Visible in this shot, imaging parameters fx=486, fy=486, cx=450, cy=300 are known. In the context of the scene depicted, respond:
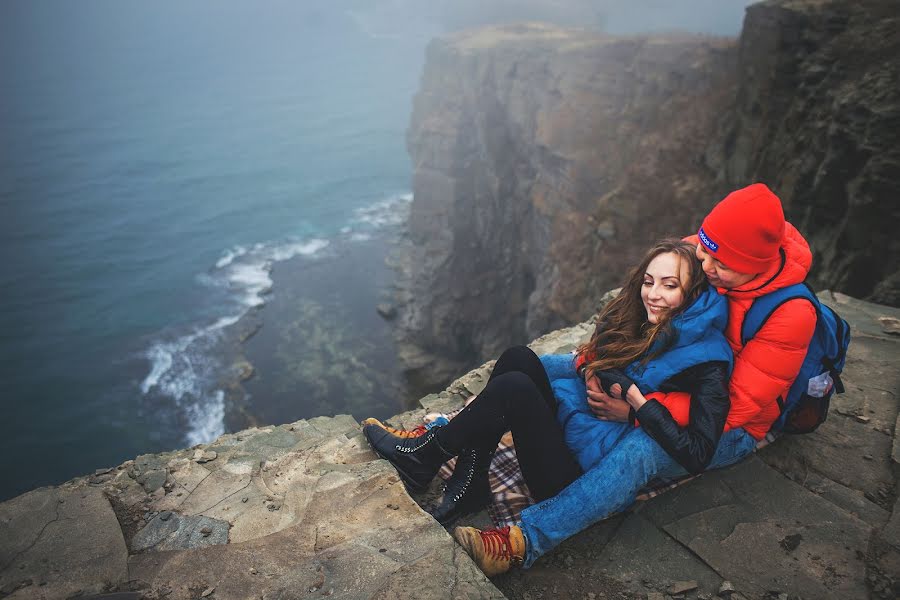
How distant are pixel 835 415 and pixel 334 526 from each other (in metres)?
4.66

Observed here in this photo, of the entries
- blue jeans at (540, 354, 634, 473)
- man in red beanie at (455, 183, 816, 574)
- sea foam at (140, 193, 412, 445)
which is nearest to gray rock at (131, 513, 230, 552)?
man in red beanie at (455, 183, 816, 574)

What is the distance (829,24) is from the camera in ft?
34.2

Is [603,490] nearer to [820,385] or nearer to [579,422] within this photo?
[579,422]

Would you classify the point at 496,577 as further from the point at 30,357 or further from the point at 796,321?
the point at 30,357

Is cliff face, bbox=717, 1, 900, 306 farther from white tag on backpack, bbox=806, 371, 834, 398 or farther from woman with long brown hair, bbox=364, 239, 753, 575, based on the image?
woman with long brown hair, bbox=364, 239, 753, 575

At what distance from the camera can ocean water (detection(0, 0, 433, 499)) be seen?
27219 mm

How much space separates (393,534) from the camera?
3.48 metres

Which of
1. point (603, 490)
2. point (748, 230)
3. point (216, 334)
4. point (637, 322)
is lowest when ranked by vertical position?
point (216, 334)

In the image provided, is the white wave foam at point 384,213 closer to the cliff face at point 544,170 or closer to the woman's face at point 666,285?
the cliff face at point 544,170

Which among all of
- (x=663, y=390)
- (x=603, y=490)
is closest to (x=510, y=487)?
(x=603, y=490)

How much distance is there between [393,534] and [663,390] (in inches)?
85.3

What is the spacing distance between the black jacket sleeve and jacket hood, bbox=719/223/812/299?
0.56 meters

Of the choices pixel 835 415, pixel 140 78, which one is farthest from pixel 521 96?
pixel 140 78

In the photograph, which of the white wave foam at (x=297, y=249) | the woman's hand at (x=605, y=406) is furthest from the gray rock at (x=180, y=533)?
the white wave foam at (x=297, y=249)
